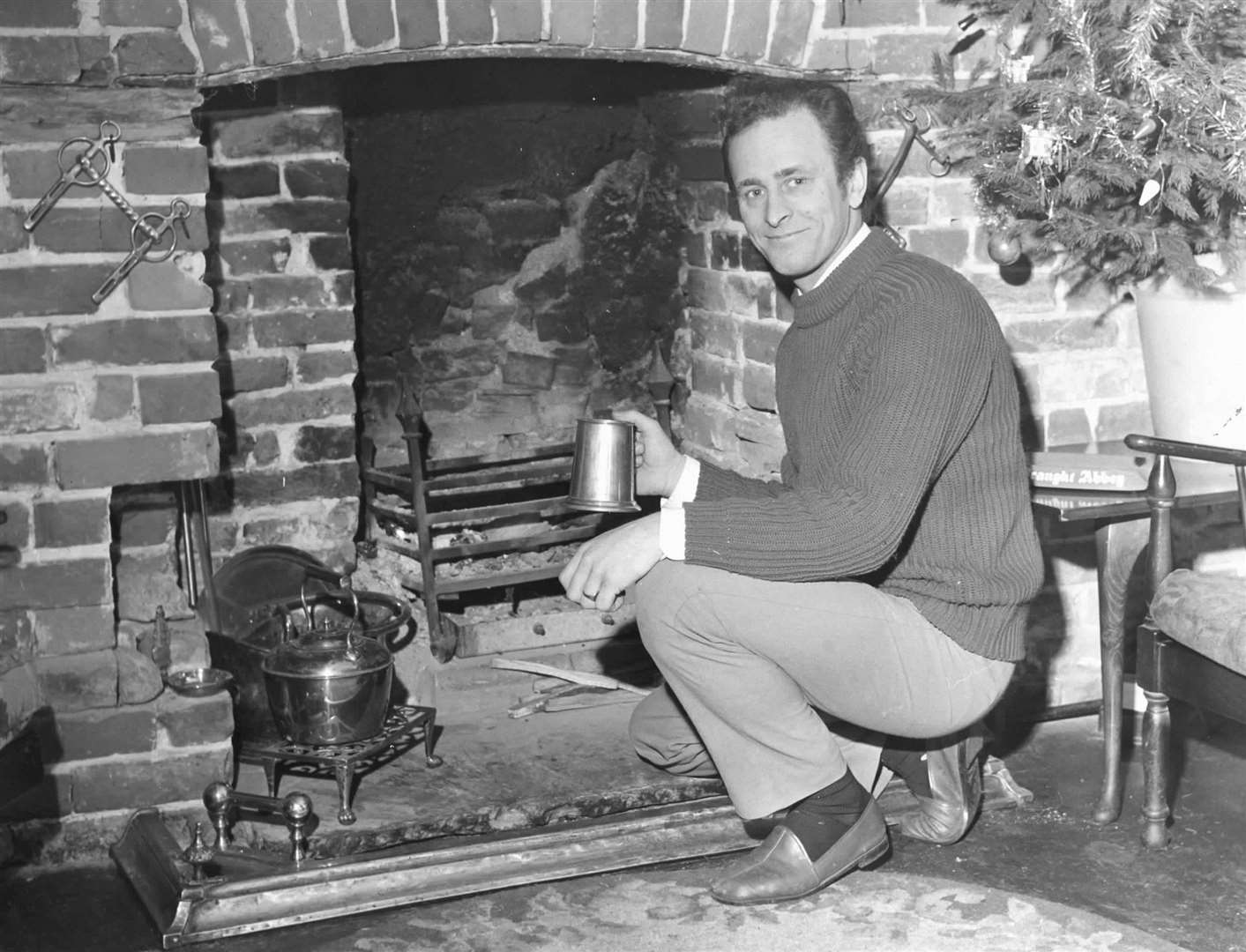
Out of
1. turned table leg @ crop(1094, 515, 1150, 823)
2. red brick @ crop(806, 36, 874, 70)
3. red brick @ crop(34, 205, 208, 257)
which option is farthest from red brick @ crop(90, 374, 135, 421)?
turned table leg @ crop(1094, 515, 1150, 823)

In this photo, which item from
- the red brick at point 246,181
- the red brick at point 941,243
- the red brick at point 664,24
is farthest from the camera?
the red brick at point 246,181

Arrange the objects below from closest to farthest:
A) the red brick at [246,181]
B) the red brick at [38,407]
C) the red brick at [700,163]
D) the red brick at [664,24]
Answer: the red brick at [38,407] < the red brick at [664,24] < the red brick at [246,181] < the red brick at [700,163]

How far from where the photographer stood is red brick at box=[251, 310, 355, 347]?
336cm

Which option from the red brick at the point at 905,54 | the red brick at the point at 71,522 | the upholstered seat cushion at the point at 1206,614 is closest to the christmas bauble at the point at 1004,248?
the red brick at the point at 905,54

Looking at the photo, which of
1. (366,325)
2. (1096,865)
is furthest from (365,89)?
(1096,865)

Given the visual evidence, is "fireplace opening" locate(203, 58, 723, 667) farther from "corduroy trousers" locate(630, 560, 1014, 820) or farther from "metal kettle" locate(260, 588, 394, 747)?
"corduroy trousers" locate(630, 560, 1014, 820)

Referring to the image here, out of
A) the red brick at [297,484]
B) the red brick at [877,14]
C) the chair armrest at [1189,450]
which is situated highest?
the red brick at [877,14]

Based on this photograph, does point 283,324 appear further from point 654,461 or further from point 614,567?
point 614,567

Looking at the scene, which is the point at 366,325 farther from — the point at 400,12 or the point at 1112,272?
the point at 1112,272

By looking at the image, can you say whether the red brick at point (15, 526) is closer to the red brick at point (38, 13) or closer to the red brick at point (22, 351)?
the red brick at point (22, 351)

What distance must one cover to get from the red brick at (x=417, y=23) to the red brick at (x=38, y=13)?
0.56m

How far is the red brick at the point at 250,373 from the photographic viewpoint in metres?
3.34

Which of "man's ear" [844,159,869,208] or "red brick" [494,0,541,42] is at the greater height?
"red brick" [494,0,541,42]

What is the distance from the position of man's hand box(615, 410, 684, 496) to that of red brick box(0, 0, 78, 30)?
1.18 m
